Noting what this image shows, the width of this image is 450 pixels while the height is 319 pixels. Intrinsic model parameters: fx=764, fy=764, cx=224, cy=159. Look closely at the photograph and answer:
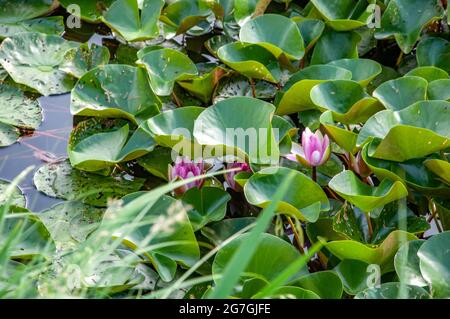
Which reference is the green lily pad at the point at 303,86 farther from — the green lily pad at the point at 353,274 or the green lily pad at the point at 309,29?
the green lily pad at the point at 353,274

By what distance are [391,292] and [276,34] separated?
1.15 m

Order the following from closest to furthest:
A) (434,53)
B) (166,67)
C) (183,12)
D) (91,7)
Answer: (166,67) < (434,53) < (183,12) < (91,7)

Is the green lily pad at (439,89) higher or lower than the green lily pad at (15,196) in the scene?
higher

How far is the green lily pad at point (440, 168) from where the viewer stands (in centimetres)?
187

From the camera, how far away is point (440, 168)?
6.23 ft

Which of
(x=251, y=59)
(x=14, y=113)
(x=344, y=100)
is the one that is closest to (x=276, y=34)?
(x=251, y=59)

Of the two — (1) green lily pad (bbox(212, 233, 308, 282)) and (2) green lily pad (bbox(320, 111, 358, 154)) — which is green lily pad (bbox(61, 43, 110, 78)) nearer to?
(2) green lily pad (bbox(320, 111, 358, 154))

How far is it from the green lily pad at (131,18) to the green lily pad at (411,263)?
1271 mm

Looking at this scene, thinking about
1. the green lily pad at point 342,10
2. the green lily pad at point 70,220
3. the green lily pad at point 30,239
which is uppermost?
the green lily pad at point 342,10

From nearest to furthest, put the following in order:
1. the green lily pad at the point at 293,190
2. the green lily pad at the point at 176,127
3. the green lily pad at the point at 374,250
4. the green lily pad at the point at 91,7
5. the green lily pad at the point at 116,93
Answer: the green lily pad at the point at 374,250 < the green lily pad at the point at 293,190 < the green lily pad at the point at 176,127 < the green lily pad at the point at 116,93 < the green lily pad at the point at 91,7

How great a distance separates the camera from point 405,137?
1878 millimetres

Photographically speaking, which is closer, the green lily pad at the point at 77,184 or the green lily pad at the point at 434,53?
the green lily pad at the point at 77,184

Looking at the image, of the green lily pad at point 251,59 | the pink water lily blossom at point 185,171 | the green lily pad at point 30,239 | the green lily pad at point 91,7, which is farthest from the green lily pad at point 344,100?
the green lily pad at point 91,7

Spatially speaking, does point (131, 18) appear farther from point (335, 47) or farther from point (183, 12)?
point (335, 47)
